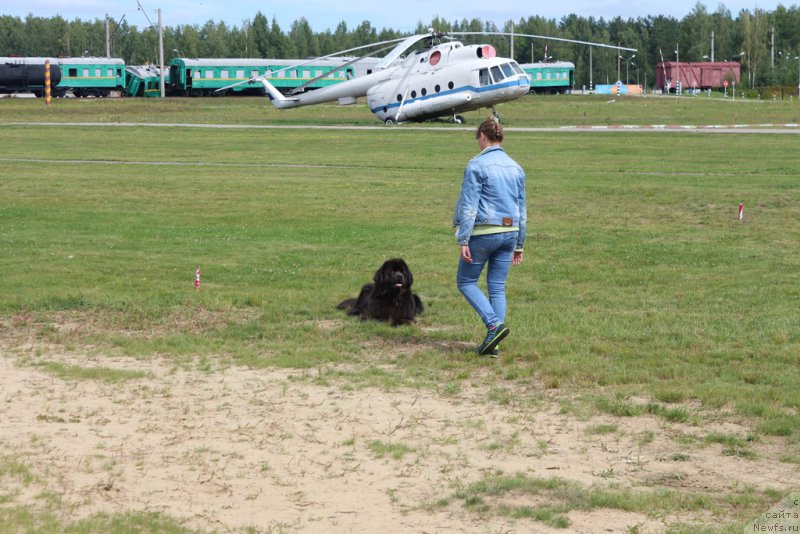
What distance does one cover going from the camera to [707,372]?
9359mm

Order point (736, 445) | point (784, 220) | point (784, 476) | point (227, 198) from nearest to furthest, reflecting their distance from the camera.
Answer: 1. point (784, 476)
2. point (736, 445)
3. point (784, 220)
4. point (227, 198)

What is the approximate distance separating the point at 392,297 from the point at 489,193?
1958 mm

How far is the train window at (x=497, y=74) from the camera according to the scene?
162 ft

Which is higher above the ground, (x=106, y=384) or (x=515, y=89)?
(x=515, y=89)

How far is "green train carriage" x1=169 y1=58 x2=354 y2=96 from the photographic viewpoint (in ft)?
328

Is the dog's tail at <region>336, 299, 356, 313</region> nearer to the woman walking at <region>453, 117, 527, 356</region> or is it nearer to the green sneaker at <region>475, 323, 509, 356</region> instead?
the woman walking at <region>453, 117, 527, 356</region>

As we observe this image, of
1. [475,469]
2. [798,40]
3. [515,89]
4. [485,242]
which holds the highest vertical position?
[798,40]

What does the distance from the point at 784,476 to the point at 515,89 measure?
143 feet

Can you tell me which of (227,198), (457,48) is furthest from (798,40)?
(227,198)

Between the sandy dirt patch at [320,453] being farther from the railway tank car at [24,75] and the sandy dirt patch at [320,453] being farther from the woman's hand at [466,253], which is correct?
the railway tank car at [24,75]

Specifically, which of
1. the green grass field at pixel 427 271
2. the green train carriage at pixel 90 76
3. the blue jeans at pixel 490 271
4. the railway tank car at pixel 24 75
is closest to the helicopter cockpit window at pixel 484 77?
the green grass field at pixel 427 271

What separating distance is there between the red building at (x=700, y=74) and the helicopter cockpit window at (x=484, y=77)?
330 ft

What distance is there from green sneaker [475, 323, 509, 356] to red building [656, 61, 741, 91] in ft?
460

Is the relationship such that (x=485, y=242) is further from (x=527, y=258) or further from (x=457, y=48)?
(x=457, y=48)
